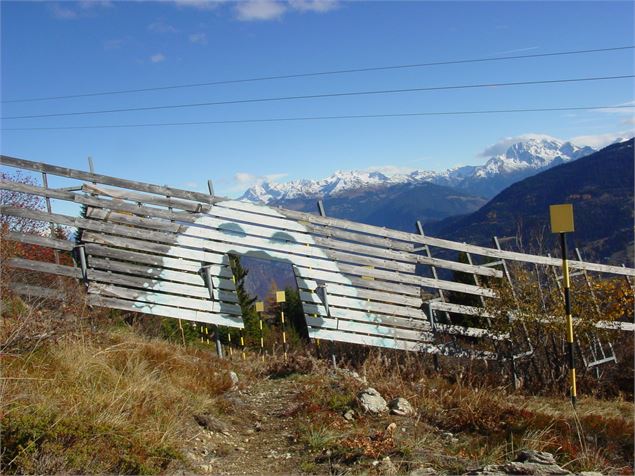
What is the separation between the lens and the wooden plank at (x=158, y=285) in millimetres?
10289

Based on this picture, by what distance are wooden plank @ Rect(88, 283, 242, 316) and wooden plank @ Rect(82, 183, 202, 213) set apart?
5.83 feet

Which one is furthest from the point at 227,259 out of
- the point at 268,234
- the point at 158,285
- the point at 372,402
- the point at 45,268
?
the point at 372,402

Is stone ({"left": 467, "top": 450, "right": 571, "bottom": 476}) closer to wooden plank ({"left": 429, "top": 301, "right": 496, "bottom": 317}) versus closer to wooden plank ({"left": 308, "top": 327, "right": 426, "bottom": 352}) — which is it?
wooden plank ({"left": 308, "top": 327, "right": 426, "bottom": 352})

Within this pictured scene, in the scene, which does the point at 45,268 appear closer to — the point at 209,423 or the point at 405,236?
the point at 209,423

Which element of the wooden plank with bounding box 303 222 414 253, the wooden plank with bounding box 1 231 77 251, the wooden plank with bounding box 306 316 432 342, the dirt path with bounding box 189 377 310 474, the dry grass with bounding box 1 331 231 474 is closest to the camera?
the dry grass with bounding box 1 331 231 474

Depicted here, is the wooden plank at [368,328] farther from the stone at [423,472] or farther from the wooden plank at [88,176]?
the stone at [423,472]

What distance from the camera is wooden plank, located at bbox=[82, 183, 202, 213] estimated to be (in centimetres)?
1039

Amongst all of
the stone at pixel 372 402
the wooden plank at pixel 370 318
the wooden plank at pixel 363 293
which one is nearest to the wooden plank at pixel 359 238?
the wooden plank at pixel 363 293

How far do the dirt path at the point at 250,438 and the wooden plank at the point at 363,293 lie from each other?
3558 millimetres

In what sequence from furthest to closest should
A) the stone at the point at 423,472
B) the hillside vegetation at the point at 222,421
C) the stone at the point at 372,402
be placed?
the stone at the point at 372,402
the stone at the point at 423,472
the hillside vegetation at the point at 222,421

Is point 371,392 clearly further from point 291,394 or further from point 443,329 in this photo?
point 443,329

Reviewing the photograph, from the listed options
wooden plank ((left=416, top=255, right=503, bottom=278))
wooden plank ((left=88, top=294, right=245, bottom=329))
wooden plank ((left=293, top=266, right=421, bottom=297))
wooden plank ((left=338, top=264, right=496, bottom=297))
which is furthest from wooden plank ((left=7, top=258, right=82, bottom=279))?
wooden plank ((left=416, top=255, right=503, bottom=278))

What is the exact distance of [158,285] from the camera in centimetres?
1050

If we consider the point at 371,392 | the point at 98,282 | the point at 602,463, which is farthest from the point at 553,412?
the point at 98,282
